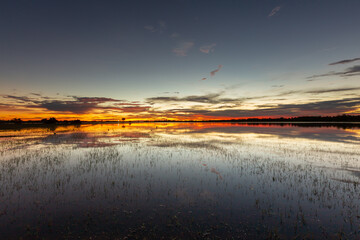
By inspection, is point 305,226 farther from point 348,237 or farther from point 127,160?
point 127,160

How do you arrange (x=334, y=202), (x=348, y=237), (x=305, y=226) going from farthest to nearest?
(x=334, y=202)
(x=305, y=226)
(x=348, y=237)

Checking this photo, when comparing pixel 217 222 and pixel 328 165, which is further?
pixel 328 165

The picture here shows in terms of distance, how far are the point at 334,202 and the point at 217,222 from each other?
7970mm

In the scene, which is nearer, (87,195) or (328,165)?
(87,195)

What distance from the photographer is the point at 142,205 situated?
10281 millimetres

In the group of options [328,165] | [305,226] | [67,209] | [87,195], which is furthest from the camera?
[328,165]

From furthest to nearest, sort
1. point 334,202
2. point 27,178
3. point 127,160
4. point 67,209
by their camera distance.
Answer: point 127,160 < point 27,178 < point 334,202 < point 67,209

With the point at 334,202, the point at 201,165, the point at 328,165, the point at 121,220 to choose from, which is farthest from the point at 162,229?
the point at 328,165

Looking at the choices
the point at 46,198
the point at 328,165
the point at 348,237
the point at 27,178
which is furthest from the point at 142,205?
the point at 328,165

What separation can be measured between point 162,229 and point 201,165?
472 inches

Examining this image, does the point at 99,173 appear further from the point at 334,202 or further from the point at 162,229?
the point at 334,202

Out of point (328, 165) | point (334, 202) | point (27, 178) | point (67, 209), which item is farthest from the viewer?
point (328, 165)

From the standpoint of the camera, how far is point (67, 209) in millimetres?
9703

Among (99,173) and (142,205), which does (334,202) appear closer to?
(142,205)
